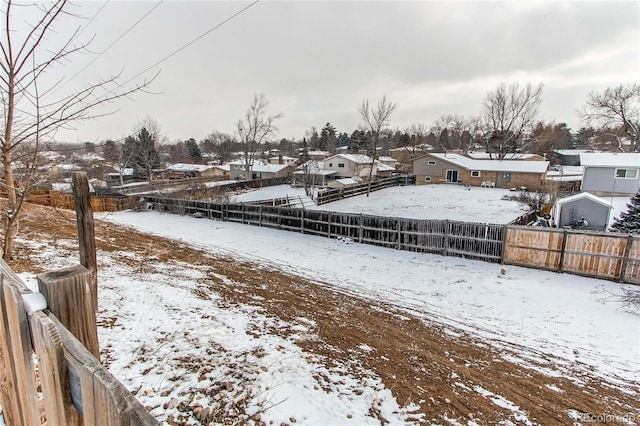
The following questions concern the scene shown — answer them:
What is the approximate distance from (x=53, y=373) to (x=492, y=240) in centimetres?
1207

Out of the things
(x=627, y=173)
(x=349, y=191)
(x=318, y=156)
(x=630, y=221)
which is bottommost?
(x=349, y=191)

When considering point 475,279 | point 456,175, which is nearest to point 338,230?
point 475,279

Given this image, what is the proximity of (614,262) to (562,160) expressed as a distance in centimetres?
6327

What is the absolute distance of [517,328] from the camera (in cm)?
657

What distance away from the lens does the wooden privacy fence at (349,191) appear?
2568cm

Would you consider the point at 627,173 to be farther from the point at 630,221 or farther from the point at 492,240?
the point at 492,240

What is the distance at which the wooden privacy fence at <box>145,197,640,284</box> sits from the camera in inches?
360

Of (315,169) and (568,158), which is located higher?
(568,158)

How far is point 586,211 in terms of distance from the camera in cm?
1452

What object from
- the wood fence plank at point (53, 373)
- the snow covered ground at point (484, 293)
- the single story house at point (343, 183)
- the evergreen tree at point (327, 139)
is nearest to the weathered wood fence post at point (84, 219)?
the wood fence plank at point (53, 373)

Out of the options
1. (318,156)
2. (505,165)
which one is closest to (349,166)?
(318,156)

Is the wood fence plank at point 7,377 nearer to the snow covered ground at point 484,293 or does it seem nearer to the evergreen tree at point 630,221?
the snow covered ground at point 484,293

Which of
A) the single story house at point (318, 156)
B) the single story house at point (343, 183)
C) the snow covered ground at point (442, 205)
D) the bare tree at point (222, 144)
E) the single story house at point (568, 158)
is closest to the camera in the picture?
the snow covered ground at point (442, 205)

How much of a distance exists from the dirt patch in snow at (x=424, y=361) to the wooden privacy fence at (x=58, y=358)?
331 centimetres
